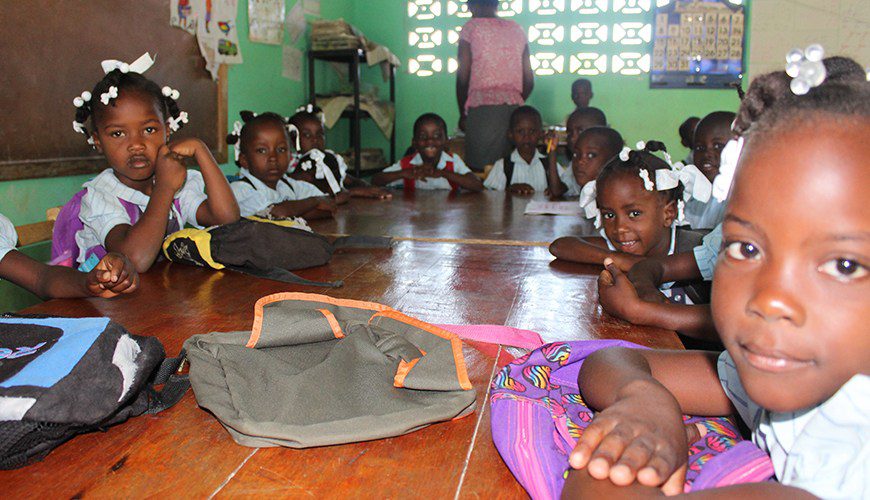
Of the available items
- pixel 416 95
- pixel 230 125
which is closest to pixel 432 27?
pixel 416 95

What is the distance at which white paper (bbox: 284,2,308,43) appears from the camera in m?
4.70

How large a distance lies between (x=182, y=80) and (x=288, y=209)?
1350mm

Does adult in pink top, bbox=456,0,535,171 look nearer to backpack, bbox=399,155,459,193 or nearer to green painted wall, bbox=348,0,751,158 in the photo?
backpack, bbox=399,155,459,193

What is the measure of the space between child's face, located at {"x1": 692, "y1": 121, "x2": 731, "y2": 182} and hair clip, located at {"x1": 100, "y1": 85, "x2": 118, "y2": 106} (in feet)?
7.00

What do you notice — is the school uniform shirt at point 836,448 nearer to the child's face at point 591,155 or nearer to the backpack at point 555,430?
the backpack at point 555,430

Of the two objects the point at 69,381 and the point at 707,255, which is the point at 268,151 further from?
the point at 69,381

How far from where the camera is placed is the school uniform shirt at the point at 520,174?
159 inches

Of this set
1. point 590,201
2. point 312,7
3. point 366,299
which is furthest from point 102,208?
point 312,7

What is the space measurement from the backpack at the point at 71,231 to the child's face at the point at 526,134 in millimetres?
2712

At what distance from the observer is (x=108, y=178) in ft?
5.89

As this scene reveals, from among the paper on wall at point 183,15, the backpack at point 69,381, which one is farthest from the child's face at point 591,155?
the backpack at point 69,381

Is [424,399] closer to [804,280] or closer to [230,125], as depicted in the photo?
[804,280]

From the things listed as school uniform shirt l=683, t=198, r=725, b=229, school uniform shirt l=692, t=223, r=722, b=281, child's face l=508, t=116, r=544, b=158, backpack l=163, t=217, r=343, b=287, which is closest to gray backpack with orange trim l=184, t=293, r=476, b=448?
backpack l=163, t=217, r=343, b=287

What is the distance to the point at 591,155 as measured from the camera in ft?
9.89
